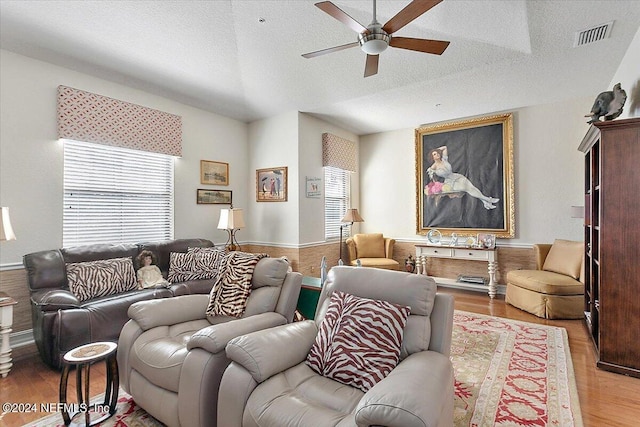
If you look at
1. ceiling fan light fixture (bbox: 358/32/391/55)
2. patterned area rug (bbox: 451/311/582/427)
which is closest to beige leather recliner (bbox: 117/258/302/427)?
patterned area rug (bbox: 451/311/582/427)

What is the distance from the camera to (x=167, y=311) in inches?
88.5

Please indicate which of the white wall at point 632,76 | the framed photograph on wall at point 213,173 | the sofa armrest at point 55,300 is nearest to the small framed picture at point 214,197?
the framed photograph on wall at point 213,173

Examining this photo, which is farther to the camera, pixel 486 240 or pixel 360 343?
pixel 486 240

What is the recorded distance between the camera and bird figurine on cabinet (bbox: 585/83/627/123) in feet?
9.16

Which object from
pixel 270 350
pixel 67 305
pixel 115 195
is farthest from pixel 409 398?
pixel 115 195

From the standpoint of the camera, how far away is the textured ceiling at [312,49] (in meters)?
2.56

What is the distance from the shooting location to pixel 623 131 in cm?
251

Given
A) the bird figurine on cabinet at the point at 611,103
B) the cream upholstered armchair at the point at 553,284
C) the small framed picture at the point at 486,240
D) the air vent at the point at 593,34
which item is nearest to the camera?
the air vent at the point at 593,34

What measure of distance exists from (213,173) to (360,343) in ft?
12.9

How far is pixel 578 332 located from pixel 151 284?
4.52m

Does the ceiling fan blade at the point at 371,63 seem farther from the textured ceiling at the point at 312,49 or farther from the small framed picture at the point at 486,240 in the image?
the small framed picture at the point at 486,240

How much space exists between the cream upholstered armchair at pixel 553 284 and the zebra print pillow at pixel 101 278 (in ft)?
14.9

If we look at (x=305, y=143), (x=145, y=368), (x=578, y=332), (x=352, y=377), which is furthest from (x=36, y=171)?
(x=578, y=332)

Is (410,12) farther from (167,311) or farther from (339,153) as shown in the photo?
(339,153)
